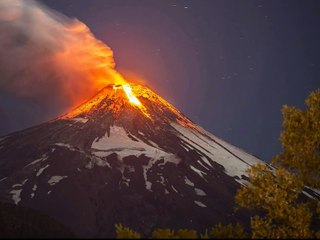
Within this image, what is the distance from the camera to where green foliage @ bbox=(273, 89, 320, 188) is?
51.4 ft

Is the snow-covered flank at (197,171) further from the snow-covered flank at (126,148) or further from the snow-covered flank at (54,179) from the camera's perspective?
the snow-covered flank at (54,179)

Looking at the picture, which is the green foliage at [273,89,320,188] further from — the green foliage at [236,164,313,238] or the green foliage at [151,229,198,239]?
the green foliage at [151,229,198,239]

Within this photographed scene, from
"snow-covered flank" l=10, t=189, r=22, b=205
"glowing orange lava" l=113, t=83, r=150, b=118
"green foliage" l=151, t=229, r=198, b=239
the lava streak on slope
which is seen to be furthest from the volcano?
"green foliage" l=151, t=229, r=198, b=239

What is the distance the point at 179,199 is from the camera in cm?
6781

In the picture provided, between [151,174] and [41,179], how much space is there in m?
21.4

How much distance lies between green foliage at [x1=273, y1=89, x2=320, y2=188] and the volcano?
42.3 m

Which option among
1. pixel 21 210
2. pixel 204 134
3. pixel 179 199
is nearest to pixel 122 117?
pixel 204 134

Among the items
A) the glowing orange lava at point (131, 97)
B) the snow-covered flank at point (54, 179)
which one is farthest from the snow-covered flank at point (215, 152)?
the snow-covered flank at point (54, 179)

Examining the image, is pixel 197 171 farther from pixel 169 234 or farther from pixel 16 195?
pixel 169 234

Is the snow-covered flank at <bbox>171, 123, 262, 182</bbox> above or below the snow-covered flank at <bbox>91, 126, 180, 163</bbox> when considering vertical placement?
above

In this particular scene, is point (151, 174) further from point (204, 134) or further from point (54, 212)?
point (204, 134)

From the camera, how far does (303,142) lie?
52.6ft

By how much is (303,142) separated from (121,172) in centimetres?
6309

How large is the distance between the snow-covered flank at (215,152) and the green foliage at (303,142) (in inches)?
2585
